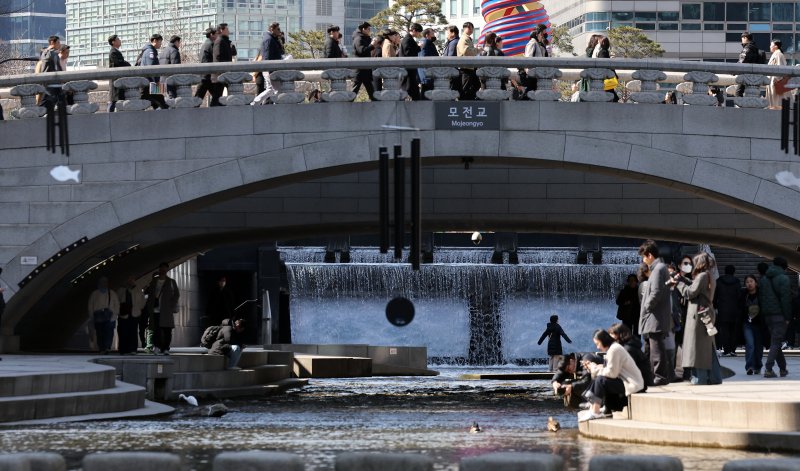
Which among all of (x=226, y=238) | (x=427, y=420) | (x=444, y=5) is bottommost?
(x=427, y=420)

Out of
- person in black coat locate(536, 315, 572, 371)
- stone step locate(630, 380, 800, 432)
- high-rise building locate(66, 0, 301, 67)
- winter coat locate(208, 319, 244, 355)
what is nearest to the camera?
stone step locate(630, 380, 800, 432)

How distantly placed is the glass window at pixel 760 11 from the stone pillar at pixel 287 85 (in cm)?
7253

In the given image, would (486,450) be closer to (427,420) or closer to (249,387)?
(427,420)

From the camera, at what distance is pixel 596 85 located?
28609 millimetres

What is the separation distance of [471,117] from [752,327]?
7328mm

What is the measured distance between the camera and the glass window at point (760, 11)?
96812 millimetres

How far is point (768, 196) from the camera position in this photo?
2817 centimetres

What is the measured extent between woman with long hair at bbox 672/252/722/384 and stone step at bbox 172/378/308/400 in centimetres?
883

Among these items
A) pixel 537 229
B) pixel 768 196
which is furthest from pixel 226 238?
pixel 768 196

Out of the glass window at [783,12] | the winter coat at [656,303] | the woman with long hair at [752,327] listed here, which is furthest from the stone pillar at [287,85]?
the glass window at [783,12]

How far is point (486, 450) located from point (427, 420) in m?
5.27

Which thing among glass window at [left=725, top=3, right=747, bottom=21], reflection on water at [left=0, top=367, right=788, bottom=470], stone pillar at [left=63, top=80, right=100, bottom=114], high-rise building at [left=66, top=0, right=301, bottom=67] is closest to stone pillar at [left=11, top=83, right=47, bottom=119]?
stone pillar at [left=63, top=80, right=100, bottom=114]

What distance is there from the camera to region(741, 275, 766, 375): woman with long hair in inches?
890

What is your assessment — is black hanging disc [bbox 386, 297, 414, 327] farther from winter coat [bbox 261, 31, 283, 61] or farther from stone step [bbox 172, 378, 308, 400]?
winter coat [bbox 261, 31, 283, 61]
